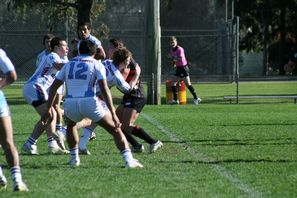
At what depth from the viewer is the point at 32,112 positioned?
2108 centimetres

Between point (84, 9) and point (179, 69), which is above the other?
point (84, 9)

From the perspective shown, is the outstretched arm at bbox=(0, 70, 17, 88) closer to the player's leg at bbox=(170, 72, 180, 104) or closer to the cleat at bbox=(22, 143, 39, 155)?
the cleat at bbox=(22, 143, 39, 155)

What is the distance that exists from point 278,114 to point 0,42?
23.7m

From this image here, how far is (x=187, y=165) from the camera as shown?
33.3ft

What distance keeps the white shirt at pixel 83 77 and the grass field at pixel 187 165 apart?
1.01m

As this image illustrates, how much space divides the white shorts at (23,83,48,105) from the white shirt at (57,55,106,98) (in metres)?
2.32

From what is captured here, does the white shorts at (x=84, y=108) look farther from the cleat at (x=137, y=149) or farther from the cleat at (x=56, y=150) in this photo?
the cleat at (x=137, y=149)

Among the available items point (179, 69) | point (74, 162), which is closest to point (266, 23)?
point (179, 69)

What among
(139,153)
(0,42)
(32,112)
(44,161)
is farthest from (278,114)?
(0,42)

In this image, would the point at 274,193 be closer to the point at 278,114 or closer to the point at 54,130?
the point at 54,130

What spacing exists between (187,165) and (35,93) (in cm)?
290

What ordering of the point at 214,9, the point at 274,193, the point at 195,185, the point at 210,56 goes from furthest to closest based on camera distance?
the point at 214,9 < the point at 210,56 < the point at 195,185 < the point at 274,193

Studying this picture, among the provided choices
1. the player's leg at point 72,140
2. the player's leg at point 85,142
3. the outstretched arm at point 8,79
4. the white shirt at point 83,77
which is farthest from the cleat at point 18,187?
the player's leg at point 85,142

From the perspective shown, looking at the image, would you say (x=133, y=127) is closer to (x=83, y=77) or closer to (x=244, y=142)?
(x=244, y=142)
